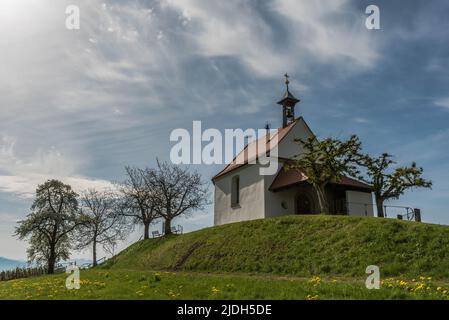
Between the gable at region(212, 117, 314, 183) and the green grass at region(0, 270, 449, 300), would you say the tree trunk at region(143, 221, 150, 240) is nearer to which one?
the gable at region(212, 117, 314, 183)

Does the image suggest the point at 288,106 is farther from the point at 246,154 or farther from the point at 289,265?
the point at 289,265

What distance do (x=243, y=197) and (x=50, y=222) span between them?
847 inches

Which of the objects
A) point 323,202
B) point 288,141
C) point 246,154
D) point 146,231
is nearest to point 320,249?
point 323,202

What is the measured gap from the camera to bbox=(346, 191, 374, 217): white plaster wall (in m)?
29.0

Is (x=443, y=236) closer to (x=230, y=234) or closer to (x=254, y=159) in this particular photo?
(x=230, y=234)

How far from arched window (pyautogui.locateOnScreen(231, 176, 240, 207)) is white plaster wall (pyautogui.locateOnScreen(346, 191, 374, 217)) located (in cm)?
1003

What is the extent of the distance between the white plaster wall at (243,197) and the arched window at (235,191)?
1.21 feet

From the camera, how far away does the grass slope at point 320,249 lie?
14.5m

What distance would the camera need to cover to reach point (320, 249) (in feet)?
57.7

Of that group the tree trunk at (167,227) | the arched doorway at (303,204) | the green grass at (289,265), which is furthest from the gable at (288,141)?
the tree trunk at (167,227)

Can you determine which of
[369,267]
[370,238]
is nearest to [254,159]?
[370,238]

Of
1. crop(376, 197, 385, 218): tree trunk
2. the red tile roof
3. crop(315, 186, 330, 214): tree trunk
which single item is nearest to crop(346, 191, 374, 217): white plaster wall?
crop(376, 197, 385, 218): tree trunk

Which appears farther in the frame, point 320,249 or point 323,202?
point 323,202

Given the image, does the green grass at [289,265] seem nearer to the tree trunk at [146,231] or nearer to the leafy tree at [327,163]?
the leafy tree at [327,163]
